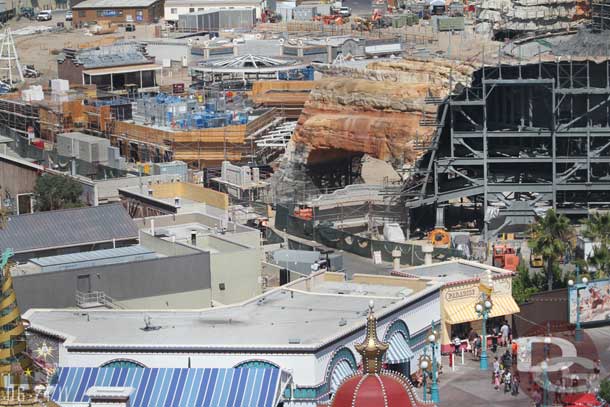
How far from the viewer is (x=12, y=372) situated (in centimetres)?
4253

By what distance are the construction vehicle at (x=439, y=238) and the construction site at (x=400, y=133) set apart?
76 mm

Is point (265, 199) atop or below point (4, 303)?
below

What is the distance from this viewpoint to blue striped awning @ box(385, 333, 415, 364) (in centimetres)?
6022

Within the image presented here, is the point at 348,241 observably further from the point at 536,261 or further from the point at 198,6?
the point at 198,6

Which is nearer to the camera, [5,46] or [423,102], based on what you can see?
[423,102]

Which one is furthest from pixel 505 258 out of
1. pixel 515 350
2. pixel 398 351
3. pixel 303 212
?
pixel 398 351

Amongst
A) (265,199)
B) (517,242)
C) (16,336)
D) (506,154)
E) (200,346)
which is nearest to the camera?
(16,336)

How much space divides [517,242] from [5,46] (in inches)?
4089

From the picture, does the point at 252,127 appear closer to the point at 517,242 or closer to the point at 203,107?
the point at 203,107

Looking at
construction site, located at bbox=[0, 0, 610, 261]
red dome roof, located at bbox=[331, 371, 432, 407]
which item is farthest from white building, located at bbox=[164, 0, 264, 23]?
red dome roof, located at bbox=[331, 371, 432, 407]

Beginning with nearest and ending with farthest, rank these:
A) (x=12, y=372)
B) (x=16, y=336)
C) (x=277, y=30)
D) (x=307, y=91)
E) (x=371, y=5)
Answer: (x=12, y=372) < (x=16, y=336) < (x=307, y=91) < (x=277, y=30) < (x=371, y=5)

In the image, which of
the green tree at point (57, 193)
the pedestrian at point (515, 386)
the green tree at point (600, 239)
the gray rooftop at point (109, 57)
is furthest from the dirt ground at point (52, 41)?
the pedestrian at point (515, 386)

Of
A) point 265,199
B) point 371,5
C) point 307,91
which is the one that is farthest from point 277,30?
point 265,199

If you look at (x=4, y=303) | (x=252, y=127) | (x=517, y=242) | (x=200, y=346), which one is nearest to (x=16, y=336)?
(x=4, y=303)
